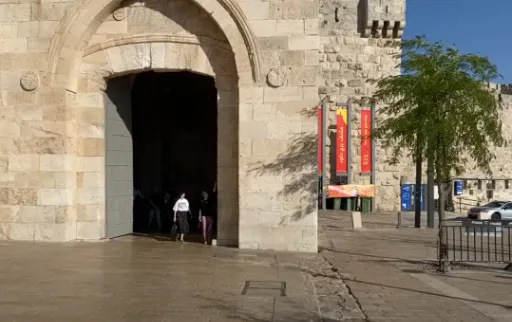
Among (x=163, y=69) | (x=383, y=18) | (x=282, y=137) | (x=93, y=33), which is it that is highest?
(x=383, y=18)

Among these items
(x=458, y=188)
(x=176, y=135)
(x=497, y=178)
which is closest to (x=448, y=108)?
(x=176, y=135)

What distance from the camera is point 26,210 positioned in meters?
11.3

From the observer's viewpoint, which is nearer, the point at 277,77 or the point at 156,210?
the point at 277,77

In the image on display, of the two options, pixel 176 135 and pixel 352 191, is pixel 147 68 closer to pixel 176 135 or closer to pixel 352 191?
pixel 176 135

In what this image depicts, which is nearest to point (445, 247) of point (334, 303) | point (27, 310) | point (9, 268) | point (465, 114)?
point (465, 114)

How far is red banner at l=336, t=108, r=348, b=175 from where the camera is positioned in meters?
25.3

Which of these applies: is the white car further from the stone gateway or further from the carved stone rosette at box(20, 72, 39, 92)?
the carved stone rosette at box(20, 72, 39, 92)

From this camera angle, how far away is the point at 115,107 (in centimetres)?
1245

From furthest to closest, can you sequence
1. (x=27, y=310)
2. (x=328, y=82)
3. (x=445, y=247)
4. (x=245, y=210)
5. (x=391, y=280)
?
(x=328, y=82)
(x=245, y=210)
(x=445, y=247)
(x=391, y=280)
(x=27, y=310)

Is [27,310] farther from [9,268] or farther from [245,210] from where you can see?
[245,210]

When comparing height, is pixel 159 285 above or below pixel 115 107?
below

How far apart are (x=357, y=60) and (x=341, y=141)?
4.22m

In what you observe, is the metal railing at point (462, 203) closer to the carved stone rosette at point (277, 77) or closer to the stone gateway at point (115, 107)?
the stone gateway at point (115, 107)

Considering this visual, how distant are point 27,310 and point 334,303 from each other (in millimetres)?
3770
